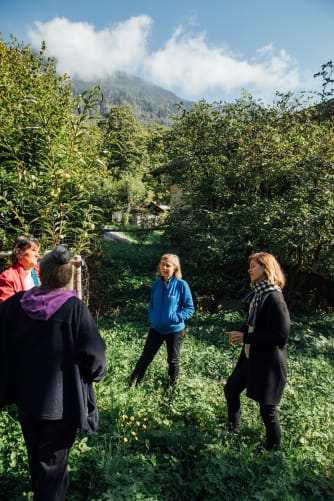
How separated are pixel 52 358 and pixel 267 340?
71.2 inches

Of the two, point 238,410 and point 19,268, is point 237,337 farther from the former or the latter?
point 19,268

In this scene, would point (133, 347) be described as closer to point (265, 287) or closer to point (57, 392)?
point (265, 287)

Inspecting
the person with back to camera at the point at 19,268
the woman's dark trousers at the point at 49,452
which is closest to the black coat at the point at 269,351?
the woman's dark trousers at the point at 49,452

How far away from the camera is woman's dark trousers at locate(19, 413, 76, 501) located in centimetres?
199

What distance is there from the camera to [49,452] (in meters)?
1.99

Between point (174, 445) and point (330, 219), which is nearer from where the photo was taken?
point (174, 445)

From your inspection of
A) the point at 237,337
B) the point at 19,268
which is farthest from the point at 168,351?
the point at 19,268

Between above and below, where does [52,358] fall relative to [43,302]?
below

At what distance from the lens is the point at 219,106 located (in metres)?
9.70

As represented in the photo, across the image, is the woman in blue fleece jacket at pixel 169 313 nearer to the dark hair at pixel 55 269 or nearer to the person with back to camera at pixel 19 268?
the person with back to camera at pixel 19 268

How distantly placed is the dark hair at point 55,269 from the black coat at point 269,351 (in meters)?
1.77

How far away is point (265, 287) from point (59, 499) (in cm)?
218

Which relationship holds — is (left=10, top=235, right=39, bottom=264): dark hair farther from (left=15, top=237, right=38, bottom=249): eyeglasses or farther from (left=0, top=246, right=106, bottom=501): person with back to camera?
(left=0, top=246, right=106, bottom=501): person with back to camera

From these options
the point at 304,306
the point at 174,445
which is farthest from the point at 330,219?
the point at 174,445
